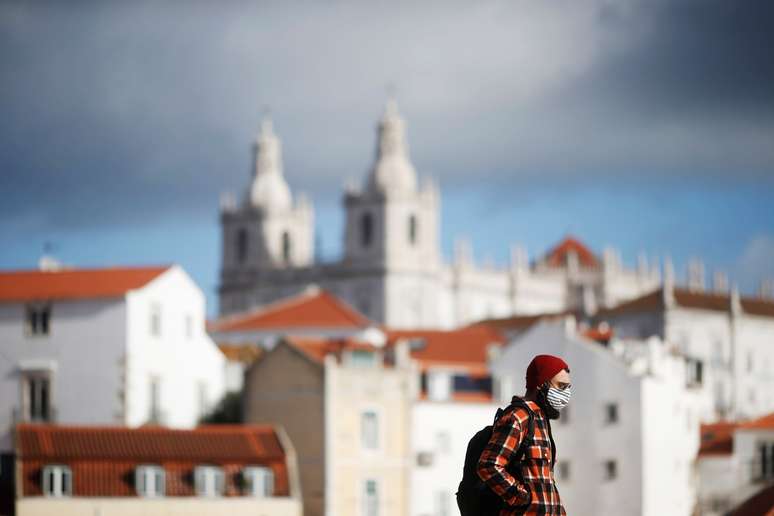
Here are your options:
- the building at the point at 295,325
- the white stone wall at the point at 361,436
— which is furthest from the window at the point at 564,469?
the building at the point at 295,325

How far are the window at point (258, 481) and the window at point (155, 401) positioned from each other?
20.3ft

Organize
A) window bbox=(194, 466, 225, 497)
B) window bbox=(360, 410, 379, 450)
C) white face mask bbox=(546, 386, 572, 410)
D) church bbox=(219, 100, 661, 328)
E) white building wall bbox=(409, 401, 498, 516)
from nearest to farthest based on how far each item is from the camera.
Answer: white face mask bbox=(546, 386, 572, 410) < window bbox=(194, 466, 225, 497) < window bbox=(360, 410, 379, 450) < white building wall bbox=(409, 401, 498, 516) < church bbox=(219, 100, 661, 328)

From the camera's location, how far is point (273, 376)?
58.1 meters

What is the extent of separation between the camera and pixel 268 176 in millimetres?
142250

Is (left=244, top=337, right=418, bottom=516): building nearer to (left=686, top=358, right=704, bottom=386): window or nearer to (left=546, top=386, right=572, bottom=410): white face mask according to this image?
(left=686, top=358, right=704, bottom=386): window

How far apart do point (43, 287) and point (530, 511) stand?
172 feet

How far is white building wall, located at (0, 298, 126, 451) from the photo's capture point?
186 feet

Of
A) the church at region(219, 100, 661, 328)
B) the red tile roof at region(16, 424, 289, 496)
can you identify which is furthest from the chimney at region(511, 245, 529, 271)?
the red tile roof at region(16, 424, 289, 496)

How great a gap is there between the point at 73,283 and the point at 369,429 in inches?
412

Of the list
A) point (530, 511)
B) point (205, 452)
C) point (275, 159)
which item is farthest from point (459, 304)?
point (530, 511)

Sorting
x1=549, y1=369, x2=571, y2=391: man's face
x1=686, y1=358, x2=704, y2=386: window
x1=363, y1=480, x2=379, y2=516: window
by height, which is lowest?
x1=363, y1=480, x2=379, y2=516: window

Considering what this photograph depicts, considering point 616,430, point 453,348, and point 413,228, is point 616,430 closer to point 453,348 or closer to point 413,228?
point 453,348

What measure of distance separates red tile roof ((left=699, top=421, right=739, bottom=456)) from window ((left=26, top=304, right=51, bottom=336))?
22.2m

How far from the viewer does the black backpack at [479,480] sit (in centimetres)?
822
